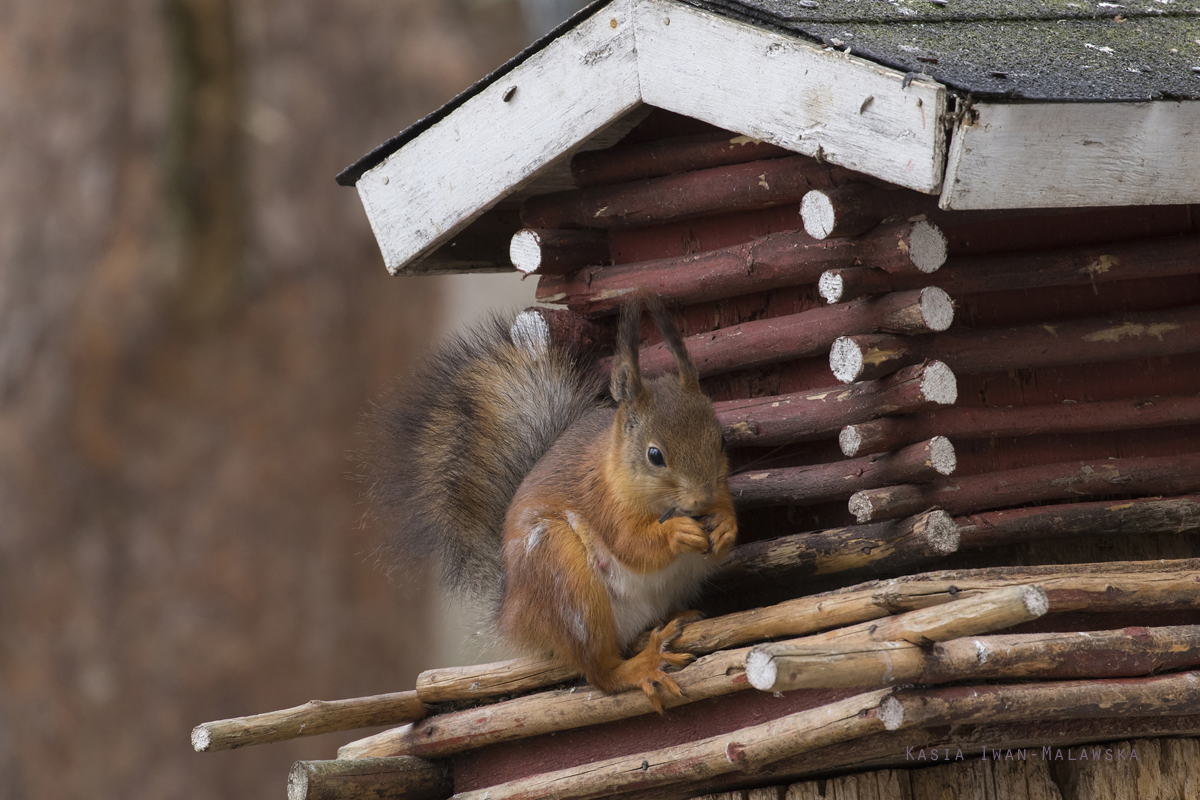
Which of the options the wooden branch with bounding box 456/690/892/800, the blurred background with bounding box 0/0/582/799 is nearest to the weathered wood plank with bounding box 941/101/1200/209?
the wooden branch with bounding box 456/690/892/800

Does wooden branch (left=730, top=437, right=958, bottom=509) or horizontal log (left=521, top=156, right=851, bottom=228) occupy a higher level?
horizontal log (left=521, top=156, right=851, bottom=228)

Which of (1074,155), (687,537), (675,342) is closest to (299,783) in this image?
(687,537)

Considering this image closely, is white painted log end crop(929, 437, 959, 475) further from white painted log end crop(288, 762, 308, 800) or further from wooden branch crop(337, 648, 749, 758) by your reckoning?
white painted log end crop(288, 762, 308, 800)

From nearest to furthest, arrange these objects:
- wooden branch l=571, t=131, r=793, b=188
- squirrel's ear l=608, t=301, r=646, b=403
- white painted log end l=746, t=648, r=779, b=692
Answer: white painted log end l=746, t=648, r=779, b=692, squirrel's ear l=608, t=301, r=646, b=403, wooden branch l=571, t=131, r=793, b=188

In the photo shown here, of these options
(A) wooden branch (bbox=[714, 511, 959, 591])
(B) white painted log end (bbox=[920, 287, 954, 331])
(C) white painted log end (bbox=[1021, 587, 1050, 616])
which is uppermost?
(B) white painted log end (bbox=[920, 287, 954, 331])

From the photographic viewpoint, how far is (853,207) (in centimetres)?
231

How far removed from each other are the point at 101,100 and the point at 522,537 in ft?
11.9

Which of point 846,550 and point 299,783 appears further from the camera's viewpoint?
point 299,783

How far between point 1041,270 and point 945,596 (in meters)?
0.69

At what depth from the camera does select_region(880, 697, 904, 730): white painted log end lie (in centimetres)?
204

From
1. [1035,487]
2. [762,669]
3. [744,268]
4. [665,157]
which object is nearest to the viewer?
[762,669]

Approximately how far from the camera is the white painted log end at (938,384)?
2307mm

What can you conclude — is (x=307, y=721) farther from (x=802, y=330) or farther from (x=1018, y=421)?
(x=1018, y=421)

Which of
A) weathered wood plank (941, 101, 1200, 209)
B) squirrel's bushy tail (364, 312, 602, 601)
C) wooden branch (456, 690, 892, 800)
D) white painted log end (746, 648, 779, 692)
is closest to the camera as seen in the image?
white painted log end (746, 648, 779, 692)
